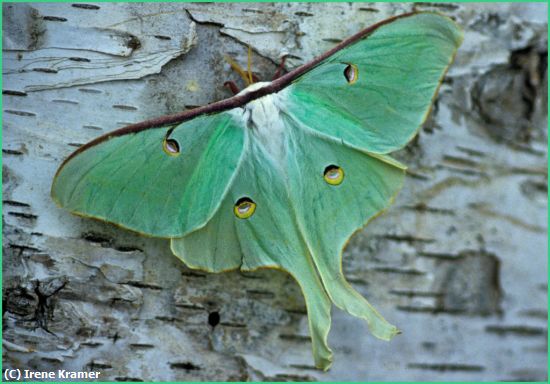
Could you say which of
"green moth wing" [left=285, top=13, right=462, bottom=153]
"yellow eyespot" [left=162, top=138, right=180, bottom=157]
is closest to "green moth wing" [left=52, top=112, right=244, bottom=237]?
"yellow eyespot" [left=162, top=138, right=180, bottom=157]

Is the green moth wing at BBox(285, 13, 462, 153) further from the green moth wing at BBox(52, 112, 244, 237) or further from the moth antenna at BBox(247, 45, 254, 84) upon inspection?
the green moth wing at BBox(52, 112, 244, 237)

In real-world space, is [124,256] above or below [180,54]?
below

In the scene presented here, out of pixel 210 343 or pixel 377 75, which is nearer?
pixel 377 75

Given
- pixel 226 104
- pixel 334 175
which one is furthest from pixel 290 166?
pixel 226 104

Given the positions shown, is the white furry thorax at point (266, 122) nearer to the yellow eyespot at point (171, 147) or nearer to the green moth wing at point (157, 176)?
the green moth wing at point (157, 176)

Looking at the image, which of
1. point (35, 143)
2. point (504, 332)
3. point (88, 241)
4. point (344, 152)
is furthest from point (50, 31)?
point (504, 332)

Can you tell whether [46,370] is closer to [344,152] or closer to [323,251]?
[323,251]
